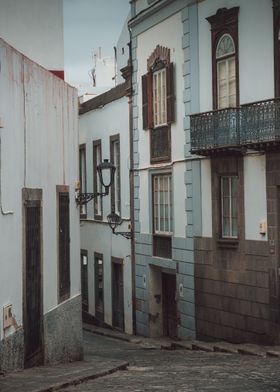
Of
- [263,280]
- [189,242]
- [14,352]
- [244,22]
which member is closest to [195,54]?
[244,22]

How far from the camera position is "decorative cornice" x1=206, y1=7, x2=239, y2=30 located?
19.7 meters

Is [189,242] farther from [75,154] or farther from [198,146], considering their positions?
[75,154]

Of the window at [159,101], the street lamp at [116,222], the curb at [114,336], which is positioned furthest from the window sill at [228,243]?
the street lamp at [116,222]

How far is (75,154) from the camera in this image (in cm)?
1741

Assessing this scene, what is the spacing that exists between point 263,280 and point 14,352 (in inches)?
297

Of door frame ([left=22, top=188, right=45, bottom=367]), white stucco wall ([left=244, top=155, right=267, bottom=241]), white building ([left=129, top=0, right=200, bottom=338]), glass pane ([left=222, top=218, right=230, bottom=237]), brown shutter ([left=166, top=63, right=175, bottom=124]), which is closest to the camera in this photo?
door frame ([left=22, top=188, right=45, bottom=367])

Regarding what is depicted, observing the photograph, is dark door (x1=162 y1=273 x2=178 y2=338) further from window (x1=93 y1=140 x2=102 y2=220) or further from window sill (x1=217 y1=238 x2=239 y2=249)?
window (x1=93 y1=140 x2=102 y2=220)

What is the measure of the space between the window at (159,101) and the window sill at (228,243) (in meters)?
3.61

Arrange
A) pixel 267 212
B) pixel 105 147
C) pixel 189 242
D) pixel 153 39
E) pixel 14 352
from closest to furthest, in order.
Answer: pixel 14 352 → pixel 267 212 → pixel 189 242 → pixel 153 39 → pixel 105 147

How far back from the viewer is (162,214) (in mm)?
24328

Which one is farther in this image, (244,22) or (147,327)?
(147,327)

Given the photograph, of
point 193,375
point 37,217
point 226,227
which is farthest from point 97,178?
point 193,375

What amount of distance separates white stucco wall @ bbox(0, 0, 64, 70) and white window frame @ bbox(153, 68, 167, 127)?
643 centimetres

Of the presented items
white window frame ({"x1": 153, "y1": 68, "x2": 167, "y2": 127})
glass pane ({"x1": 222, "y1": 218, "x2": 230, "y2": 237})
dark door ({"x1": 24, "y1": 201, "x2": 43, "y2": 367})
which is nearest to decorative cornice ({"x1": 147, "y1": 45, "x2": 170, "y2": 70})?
white window frame ({"x1": 153, "y1": 68, "x2": 167, "y2": 127})
